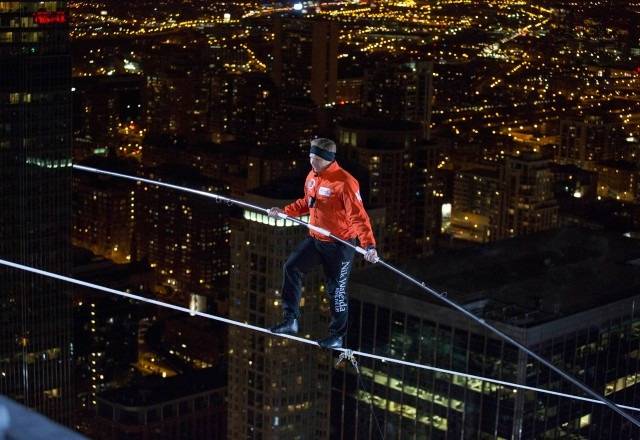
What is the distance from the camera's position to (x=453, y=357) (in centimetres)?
1647

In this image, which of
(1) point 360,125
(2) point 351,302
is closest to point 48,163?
(2) point 351,302

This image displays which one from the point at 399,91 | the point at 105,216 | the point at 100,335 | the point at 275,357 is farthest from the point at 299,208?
the point at 399,91

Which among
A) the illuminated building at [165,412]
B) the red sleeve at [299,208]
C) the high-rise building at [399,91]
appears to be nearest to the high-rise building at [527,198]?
the high-rise building at [399,91]

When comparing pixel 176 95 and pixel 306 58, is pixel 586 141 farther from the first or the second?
pixel 176 95

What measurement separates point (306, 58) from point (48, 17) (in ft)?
95.0

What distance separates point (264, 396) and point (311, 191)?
57.6 ft

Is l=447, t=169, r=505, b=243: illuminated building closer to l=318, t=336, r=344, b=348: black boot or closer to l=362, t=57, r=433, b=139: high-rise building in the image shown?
l=362, t=57, r=433, b=139: high-rise building

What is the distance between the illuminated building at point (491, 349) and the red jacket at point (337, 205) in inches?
459

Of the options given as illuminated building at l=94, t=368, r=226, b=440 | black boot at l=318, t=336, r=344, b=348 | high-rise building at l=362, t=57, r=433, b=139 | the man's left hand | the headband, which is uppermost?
the headband

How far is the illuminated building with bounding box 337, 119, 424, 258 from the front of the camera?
1351 inches

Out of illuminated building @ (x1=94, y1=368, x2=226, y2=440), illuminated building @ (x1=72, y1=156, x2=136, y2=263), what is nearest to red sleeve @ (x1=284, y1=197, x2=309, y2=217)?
Result: illuminated building @ (x1=94, y1=368, x2=226, y2=440)

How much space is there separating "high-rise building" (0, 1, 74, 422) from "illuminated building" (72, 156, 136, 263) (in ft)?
52.9

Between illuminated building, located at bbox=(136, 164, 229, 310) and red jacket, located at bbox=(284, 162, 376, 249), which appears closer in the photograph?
red jacket, located at bbox=(284, 162, 376, 249)

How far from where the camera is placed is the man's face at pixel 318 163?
3.30 meters
